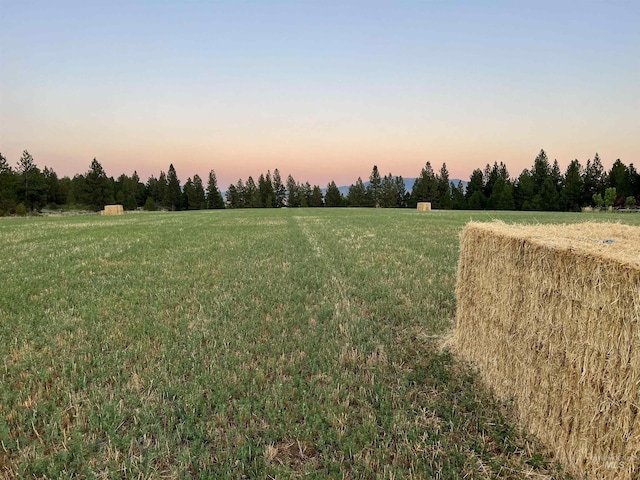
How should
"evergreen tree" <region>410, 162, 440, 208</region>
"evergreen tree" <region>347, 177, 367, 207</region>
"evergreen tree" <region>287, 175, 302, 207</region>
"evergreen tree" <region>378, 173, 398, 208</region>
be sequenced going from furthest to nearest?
"evergreen tree" <region>287, 175, 302, 207</region>, "evergreen tree" <region>347, 177, 367, 207</region>, "evergreen tree" <region>378, 173, 398, 208</region>, "evergreen tree" <region>410, 162, 440, 208</region>

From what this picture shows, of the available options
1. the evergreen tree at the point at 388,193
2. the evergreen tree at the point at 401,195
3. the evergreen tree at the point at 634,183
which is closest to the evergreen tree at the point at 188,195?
the evergreen tree at the point at 388,193

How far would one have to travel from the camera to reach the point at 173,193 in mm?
119875

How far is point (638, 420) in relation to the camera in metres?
2.31

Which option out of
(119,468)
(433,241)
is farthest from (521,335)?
(433,241)

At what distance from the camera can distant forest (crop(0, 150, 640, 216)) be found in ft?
283

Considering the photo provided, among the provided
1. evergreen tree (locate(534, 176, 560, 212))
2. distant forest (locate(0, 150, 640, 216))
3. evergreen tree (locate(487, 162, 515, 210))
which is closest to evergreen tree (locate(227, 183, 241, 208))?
distant forest (locate(0, 150, 640, 216))

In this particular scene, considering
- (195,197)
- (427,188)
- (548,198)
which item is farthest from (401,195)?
(195,197)

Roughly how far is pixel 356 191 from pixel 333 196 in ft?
28.4

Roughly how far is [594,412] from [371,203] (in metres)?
123

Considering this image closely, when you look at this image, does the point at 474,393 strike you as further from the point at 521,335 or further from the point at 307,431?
the point at 307,431

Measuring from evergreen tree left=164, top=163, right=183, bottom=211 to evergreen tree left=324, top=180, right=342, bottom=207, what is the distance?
168ft

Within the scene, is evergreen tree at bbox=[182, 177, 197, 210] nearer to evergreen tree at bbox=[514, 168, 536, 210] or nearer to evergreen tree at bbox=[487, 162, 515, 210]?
evergreen tree at bbox=[487, 162, 515, 210]

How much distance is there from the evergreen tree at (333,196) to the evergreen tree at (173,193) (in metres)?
51.3

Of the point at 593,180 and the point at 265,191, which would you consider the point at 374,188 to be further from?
the point at 593,180
